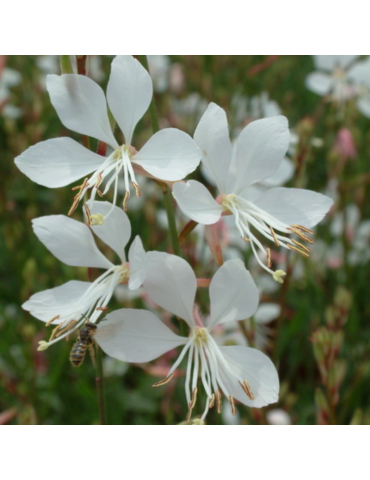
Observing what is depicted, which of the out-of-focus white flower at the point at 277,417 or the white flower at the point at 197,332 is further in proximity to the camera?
the out-of-focus white flower at the point at 277,417

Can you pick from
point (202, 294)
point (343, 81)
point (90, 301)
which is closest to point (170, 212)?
point (90, 301)

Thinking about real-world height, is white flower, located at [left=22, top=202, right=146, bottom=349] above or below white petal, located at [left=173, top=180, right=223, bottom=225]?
below

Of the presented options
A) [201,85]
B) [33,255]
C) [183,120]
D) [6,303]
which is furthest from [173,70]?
[6,303]

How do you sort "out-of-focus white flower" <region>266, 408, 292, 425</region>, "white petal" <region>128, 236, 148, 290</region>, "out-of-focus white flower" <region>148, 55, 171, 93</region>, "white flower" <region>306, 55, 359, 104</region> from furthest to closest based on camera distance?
"out-of-focus white flower" <region>148, 55, 171, 93</region> < "white flower" <region>306, 55, 359, 104</region> < "out-of-focus white flower" <region>266, 408, 292, 425</region> < "white petal" <region>128, 236, 148, 290</region>

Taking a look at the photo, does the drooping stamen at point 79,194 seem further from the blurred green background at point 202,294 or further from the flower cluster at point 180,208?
the blurred green background at point 202,294

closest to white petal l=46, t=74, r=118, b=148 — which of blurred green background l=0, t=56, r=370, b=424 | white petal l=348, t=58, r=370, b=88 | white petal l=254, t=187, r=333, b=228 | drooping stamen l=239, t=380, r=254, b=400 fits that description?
white petal l=254, t=187, r=333, b=228

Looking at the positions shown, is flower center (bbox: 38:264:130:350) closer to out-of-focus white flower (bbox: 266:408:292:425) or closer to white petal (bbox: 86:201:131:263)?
white petal (bbox: 86:201:131:263)

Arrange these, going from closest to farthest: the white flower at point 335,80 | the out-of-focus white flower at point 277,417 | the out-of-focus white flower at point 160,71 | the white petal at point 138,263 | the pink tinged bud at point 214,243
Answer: the white petal at point 138,263
the pink tinged bud at point 214,243
the out-of-focus white flower at point 277,417
the white flower at point 335,80
the out-of-focus white flower at point 160,71

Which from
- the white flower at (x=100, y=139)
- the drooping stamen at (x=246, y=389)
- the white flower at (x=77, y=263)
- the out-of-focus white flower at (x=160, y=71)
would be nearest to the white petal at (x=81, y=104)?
the white flower at (x=100, y=139)
